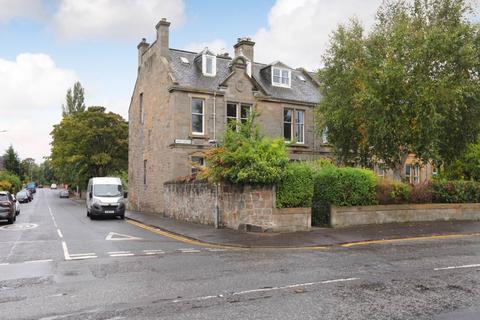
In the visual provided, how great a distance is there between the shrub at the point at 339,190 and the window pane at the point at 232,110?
38.2ft

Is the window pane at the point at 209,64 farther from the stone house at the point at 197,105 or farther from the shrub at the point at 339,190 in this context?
the shrub at the point at 339,190

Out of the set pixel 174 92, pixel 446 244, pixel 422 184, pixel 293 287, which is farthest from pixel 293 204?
pixel 174 92

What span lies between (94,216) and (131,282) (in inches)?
742

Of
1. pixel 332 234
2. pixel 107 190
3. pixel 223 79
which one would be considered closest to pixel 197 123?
pixel 223 79

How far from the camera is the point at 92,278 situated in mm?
8844

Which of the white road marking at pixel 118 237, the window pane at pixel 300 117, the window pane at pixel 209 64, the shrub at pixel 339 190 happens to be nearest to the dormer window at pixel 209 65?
the window pane at pixel 209 64

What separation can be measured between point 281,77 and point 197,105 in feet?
26.2

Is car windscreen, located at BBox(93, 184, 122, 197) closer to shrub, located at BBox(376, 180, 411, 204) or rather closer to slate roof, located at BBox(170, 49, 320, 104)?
slate roof, located at BBox(170, 49, 320, 104)

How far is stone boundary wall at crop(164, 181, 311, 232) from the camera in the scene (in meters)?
16.4

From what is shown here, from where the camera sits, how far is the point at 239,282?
27.0 feet

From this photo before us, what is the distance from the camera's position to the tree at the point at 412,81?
1911cm

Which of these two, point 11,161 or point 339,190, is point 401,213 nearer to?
point 339,190

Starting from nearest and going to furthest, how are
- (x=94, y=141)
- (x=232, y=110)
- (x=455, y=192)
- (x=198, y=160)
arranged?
(x=455, y=192) → (x=198, y=160) → (x=232, y=110) → (x=94, y=141)

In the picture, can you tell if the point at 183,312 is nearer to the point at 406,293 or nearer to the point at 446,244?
the point at 406,293
